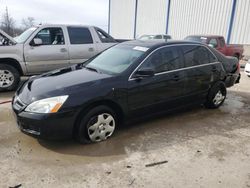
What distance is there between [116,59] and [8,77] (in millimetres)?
3590

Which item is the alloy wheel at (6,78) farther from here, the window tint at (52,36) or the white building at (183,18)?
the white building at (183,18)

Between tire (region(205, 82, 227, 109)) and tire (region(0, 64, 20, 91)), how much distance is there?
4.90 metres

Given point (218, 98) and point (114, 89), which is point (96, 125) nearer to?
point (114, 89)

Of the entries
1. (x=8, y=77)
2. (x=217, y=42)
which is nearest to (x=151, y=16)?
(x=217, y=42)

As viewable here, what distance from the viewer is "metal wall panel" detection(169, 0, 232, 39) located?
18.7 meters

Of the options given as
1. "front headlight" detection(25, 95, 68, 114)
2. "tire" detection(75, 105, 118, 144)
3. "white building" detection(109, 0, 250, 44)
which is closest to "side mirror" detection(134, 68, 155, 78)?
"tire" detection(75, 105, 118, 144)

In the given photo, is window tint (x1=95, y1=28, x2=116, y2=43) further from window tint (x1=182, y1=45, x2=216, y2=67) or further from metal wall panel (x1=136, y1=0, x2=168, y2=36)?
metal wall panel (x1=136, y1=0, x2=168, y2=36)

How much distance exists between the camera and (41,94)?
344 centimetres

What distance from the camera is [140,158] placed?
133 inches

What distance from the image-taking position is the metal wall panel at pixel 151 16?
970 inches

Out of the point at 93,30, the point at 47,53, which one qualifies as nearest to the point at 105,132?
the point at 47,53

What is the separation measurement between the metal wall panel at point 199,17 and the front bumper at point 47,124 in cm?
1813

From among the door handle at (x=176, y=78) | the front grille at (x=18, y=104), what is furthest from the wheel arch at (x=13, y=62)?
the door handle at (x=176, y=78)

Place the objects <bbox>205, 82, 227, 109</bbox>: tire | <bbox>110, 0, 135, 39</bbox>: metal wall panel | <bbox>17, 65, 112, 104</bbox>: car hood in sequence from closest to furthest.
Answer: <bbox>17, 65, 112, 104</bbox>: car hood, <bbox>205, 82, 227, 109</bbox>: tire, <bbox>110, 0, 135, 39</bbox>: metal wall panel
